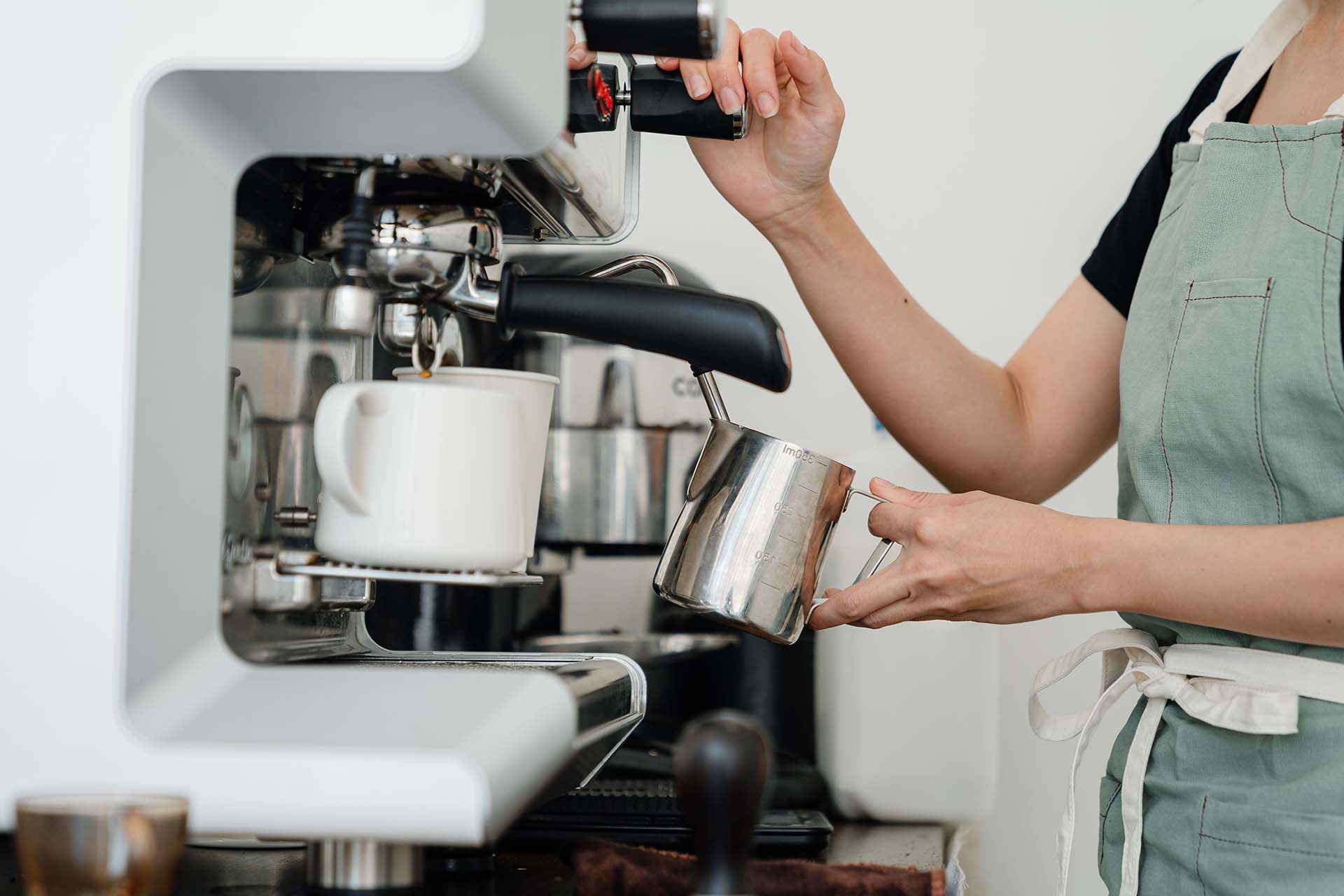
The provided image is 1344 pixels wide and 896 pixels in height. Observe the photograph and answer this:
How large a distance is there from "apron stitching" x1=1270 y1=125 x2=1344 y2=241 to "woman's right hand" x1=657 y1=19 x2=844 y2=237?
0.26 meters

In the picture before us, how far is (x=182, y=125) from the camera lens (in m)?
0.40

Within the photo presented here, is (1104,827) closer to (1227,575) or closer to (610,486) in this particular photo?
(1227,575)

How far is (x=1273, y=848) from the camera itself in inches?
23.3

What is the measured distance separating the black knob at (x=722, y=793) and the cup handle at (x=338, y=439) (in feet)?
0.56

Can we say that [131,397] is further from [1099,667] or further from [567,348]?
[1099,667]

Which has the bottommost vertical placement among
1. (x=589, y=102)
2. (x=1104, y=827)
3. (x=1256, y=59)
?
(x=1104, y=827)

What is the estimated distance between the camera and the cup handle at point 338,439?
42 centimetres

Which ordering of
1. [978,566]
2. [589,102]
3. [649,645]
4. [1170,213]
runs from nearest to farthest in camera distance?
[589,102], [978,566], [1170,213], [649,645]

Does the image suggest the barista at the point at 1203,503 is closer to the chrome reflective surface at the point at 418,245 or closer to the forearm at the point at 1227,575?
the forearm at the point at 1227,575

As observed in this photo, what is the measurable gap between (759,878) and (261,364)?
0.29 m

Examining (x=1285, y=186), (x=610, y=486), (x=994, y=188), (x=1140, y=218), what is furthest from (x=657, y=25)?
(x=994, y=188)

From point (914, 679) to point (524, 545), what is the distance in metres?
0.64

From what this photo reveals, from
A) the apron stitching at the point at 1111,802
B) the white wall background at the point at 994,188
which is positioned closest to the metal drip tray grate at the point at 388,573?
the apron stitching at the point at 1111,802

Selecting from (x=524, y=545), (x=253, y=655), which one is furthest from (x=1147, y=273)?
(x=253, y=655)
